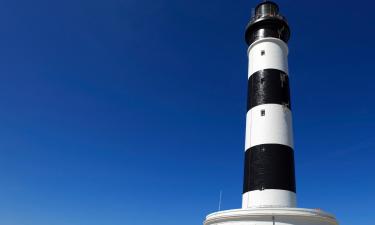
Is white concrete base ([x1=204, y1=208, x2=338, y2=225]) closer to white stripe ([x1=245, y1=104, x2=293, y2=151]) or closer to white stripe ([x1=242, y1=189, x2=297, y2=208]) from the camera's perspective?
white stripe ([x1=242, y1=189, x2=297, y2=208])

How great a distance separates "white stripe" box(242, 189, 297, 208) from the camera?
36.9 feet

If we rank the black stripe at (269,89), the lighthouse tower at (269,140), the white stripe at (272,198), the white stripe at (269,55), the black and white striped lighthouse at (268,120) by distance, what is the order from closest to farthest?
the lighthouse tower at (269,140)
the white stripe at (272,198)
the black and white striped lighthouse at (268,120)
the black stripe at (269,89)
the white stripe at (269,55)

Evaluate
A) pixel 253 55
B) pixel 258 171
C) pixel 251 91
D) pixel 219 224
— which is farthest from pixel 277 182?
pixel 253 55

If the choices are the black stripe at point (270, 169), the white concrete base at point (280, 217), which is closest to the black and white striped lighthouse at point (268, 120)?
the black stripe at point (270, 169)

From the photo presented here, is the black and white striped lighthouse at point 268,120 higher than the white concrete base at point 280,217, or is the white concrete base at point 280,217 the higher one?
the black and white striped lighthouse at point 268,120

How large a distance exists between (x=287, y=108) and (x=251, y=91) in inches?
71.4

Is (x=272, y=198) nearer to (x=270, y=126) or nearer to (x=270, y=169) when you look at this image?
(x=270, y=169)

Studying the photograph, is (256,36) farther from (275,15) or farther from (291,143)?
(291,143)

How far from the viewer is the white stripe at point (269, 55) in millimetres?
13914

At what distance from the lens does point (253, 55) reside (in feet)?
48.3

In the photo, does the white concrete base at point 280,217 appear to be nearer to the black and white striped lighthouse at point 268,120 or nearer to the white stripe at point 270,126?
the black and white striped lighthouse at point 268,120

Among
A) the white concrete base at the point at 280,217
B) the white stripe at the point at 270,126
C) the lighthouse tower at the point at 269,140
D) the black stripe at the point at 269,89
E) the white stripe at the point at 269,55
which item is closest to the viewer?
the white concrete base at the point at 280,217

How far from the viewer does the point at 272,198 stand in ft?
37.0

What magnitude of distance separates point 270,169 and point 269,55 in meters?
5.43
